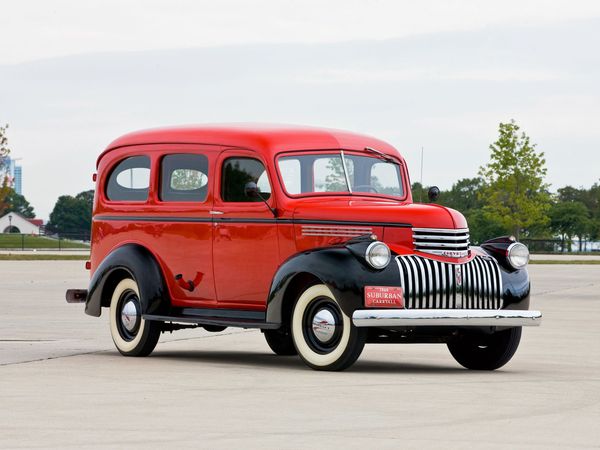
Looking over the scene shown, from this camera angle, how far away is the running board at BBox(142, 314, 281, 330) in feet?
37.9

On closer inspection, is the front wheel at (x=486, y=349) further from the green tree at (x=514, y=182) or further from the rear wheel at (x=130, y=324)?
the green tree at (x=514, y=182)

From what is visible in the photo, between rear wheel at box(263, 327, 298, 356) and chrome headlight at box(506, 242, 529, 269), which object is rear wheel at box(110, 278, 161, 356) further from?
chrome headlight at box(506, 242, 529, 269)

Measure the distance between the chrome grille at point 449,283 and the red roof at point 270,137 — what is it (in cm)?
176

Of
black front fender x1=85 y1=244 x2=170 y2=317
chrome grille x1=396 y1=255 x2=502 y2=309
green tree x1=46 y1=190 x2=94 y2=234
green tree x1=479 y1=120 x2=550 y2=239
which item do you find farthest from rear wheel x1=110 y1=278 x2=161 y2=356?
green tree x1=46 y1=190 x2=94 y2=234

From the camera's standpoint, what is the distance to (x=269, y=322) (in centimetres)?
1148

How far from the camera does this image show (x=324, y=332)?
1107 centimetres

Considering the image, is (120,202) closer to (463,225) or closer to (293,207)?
(293,207)

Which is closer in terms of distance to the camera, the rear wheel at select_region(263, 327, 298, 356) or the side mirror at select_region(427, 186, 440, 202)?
the rear wheel at select_region(263, 327, 298, 356)

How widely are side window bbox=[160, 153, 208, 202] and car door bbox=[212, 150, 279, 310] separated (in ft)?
0.78

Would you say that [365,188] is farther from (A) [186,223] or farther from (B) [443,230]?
(A) [186,223]

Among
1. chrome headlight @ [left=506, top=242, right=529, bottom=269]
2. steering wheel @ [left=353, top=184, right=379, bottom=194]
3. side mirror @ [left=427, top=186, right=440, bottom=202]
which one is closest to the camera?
chrome headlight @ [left=506, top=242, right=529, bottom=269]

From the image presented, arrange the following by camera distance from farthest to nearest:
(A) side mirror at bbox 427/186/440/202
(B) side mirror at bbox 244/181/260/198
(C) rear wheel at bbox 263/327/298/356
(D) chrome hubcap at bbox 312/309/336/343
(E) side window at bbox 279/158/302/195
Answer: (A) side mirror at bbox 427/186/440/202 → (C) rear wheel at bbox 263/327/298/356 → (E) side window at bbox 279/158/302/195 → (B) side mirror at bbox 244/181/260/198 → (D) chrome hubcap at bbox 312/309/336/343

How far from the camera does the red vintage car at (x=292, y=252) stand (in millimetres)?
10961

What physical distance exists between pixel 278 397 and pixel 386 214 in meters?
2.58
